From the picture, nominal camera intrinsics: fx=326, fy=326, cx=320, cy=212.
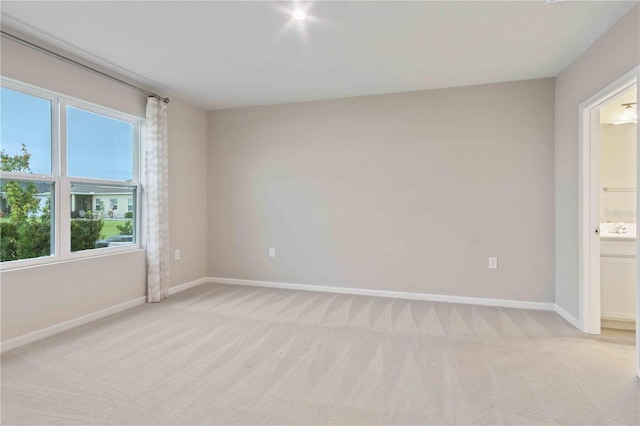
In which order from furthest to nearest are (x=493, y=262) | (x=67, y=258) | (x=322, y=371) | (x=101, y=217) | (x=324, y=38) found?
1. (x=493, y=262)
2. (x=101, y=217)
3. (x=67, y=258)
4. (x=324, y=38)
5. (x=322, y=371)

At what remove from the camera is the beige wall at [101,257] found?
2637mm

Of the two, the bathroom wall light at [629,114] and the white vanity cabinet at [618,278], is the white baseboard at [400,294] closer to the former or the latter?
the white vanity cabinet at [618,278]

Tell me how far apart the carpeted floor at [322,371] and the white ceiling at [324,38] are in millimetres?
2528

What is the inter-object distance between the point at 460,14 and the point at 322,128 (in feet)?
7.40

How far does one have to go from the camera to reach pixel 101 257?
3.36 m

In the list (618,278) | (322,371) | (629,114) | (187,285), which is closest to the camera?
(322,371)

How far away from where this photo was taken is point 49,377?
2172 millimetres

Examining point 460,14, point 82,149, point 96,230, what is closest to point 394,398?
point 460,14

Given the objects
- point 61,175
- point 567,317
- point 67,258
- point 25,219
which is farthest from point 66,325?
point 567,317

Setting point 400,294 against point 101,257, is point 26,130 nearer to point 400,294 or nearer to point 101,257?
point 101,257

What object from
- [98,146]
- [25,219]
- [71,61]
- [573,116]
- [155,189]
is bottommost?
[25,219]

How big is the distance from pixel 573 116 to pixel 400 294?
259 centimetres

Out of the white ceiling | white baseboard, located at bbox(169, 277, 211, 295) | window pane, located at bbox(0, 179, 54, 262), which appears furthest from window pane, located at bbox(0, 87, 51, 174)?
white baseboard, located at bbox(169, 277, 211, 295)

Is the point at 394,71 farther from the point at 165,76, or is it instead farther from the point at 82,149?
the point at 82,149
